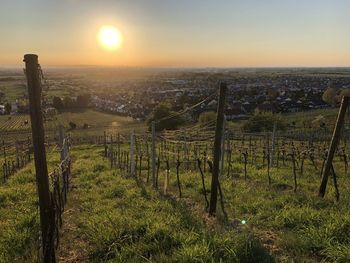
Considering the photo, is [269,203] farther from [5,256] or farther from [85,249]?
[5,256]

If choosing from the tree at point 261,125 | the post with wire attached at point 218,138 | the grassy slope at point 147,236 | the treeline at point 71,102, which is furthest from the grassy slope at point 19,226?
the treeline at point 71,102

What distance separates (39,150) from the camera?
5.25 m

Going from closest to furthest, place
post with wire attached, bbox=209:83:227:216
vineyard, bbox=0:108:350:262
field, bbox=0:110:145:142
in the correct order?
vineyard, bbox=0:108:350:262 < post with wire attached, bbox=209:83:227:216 < field, bbox=0:110:145:142

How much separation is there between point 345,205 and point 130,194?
5164 millimetres

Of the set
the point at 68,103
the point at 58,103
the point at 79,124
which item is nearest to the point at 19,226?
the point at 79,124

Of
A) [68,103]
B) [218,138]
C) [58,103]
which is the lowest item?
[68,103]

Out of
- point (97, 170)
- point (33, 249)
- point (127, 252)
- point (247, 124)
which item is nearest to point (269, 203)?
point (127, 252)

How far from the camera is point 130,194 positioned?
9883mm

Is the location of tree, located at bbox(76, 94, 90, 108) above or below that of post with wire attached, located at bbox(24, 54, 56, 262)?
below

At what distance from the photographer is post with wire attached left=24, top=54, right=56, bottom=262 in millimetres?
5059

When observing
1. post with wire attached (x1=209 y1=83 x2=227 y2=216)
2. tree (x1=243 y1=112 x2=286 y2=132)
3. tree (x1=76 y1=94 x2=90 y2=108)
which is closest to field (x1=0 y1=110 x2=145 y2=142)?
tree (x1=76 y1=94 x2=90 y2=108)

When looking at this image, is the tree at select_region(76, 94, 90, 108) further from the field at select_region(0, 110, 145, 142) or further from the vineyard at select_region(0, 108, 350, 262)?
the vineyard at select_region(0, 108, 350, 262)

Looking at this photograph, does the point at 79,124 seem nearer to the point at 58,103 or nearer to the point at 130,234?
the point at 58,103

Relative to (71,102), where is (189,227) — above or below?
above
